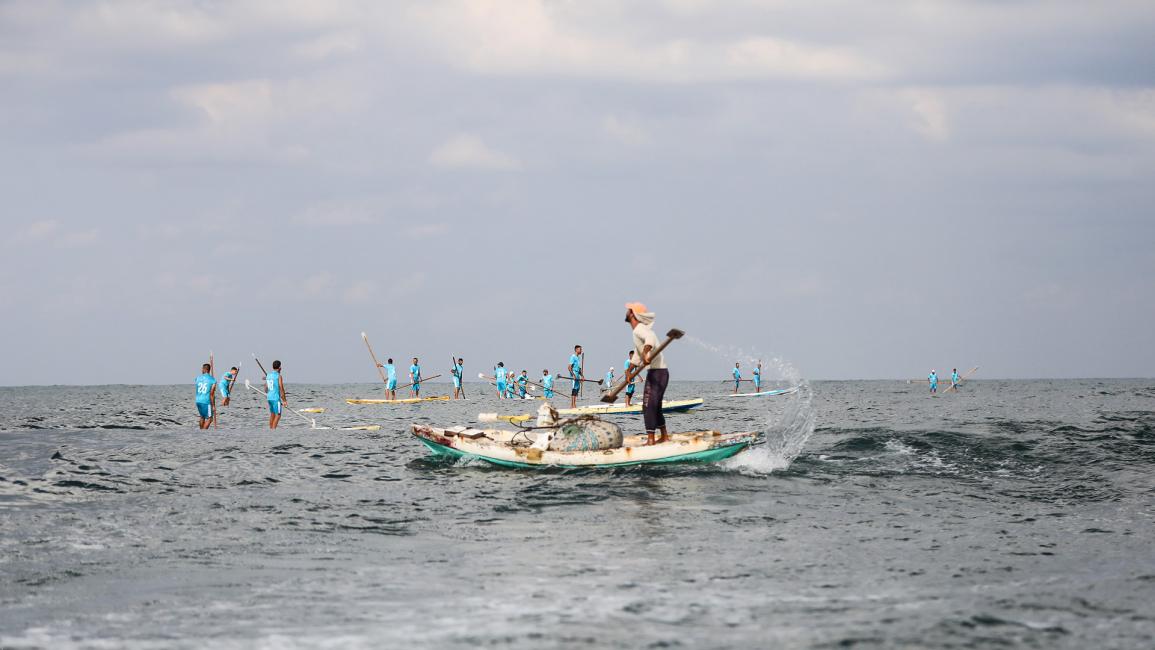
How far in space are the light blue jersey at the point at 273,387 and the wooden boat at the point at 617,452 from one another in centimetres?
1233

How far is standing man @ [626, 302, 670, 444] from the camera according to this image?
54.4 feet

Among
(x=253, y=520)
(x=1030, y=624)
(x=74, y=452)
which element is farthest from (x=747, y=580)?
(x=74, y=452)

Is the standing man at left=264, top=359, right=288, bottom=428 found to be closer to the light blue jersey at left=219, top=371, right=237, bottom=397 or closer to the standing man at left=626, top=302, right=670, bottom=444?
the light blue jersey at left=219, top=371, right=237, bottom=397

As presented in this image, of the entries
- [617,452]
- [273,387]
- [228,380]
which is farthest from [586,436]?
[228,380]

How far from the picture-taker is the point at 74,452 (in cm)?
2311

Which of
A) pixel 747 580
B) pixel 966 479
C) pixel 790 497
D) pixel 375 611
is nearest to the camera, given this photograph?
pixel 375 611

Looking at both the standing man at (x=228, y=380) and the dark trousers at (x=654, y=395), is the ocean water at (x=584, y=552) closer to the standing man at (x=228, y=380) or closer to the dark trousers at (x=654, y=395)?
the dark trousers at (x=654, y=395)

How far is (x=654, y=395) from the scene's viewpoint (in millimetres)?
16812

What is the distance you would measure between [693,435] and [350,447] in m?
10.6

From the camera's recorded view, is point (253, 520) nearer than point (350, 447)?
Yes

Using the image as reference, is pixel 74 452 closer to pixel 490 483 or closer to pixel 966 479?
pixel 490 483

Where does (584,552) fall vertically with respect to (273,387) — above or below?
below

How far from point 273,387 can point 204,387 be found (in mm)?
2046

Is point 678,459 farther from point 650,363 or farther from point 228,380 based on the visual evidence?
point 228,380
